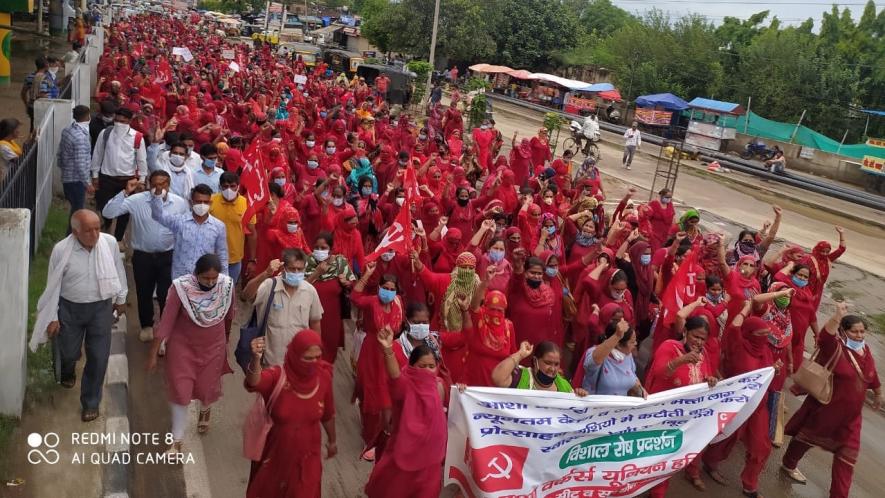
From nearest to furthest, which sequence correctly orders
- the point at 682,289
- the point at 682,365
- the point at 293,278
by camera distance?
1. the point at 293,278
2. the point at 682,365
3. the point at 682,289

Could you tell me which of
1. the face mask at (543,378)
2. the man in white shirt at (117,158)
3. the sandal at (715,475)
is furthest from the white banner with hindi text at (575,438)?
the man in white shirt at (117,158)

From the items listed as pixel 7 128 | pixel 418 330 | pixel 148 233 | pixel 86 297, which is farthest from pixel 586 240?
pixel 7 128

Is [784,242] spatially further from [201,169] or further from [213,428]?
[213,428]

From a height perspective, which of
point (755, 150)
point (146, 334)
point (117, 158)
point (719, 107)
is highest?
point (719, 107)

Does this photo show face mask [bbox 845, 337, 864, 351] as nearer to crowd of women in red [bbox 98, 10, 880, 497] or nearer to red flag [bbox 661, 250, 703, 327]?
crowd of women in red [bbox 98, 10, 880, 497]

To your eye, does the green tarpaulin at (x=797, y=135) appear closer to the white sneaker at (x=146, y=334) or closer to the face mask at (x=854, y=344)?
the face mask at (x=854, y=344)

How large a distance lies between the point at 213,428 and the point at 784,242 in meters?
14.3

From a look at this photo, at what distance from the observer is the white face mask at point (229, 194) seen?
21.4 feet

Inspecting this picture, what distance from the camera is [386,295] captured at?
16.9ft

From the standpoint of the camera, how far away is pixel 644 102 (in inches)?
1411

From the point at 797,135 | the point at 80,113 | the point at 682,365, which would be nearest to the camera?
the point at 682,365

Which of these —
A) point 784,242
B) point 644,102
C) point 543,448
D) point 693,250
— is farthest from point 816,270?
point 644,102

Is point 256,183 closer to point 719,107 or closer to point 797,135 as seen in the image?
point 797,135

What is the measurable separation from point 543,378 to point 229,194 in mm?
3465
